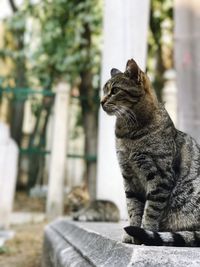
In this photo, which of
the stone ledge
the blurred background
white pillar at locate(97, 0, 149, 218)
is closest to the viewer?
the stone ledge

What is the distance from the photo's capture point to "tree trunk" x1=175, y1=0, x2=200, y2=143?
5062 mm

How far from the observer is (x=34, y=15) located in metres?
8.44

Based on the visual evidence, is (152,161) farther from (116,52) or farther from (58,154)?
(58,154)

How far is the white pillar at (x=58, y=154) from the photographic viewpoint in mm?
7395

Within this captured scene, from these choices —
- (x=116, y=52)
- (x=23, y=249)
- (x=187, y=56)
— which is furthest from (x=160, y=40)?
(x=23, y=249)

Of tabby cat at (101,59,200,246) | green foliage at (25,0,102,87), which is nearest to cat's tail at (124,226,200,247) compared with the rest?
tabby cat at (101,59,200,246)

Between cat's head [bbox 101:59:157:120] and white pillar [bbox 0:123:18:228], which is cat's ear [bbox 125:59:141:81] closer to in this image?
cat's head [bbox 101:59:157:120]

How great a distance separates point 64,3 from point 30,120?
2.68 metres

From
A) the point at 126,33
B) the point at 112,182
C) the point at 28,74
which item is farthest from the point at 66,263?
the point at 28,74

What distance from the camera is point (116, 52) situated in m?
4.66

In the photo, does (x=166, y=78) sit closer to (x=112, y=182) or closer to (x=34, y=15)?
(x=34, y=15)

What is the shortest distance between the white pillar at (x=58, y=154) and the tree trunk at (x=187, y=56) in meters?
3.01

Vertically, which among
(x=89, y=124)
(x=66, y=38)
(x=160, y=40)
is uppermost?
(x=160, y=40)

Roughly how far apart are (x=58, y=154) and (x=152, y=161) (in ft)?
19.0
